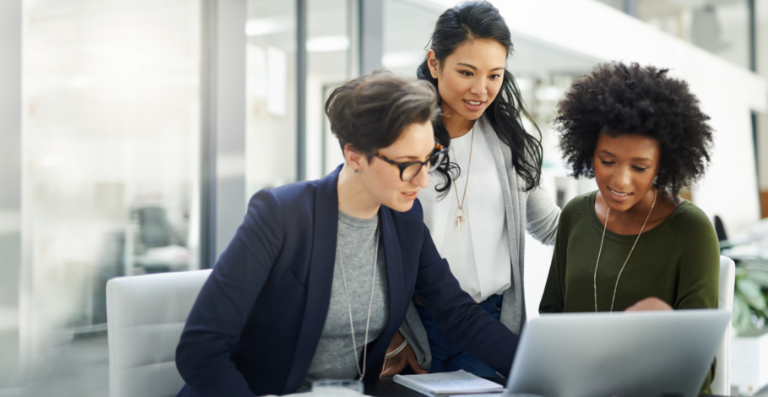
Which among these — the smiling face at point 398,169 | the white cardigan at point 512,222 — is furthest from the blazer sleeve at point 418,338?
the smiling face at point 398,169

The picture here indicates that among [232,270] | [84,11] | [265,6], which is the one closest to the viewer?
[232,270]

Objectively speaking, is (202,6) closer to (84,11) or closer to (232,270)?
(84,11)

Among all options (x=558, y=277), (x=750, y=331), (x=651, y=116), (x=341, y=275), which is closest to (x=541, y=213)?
(x=558, y=277)

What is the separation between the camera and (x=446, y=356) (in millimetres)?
1703

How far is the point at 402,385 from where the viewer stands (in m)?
1.39

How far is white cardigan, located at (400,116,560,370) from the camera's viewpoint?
169cm

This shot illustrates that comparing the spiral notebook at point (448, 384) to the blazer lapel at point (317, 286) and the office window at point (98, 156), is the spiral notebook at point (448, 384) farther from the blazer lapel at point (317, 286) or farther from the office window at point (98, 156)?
the office window at point (98, 156)

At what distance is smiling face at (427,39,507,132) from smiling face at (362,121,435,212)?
36 cm

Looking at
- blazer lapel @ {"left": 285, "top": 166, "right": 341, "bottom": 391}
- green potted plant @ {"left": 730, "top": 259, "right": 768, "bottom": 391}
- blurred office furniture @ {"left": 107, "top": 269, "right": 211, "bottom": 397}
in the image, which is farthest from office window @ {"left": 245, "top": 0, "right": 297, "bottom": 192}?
green potted plant @ {"left": 730, "top": 259, "right": 768, "bottom": 391}

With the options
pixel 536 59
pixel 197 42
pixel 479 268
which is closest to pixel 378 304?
pixel 479 268

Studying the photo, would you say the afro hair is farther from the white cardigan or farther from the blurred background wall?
the white cardigan

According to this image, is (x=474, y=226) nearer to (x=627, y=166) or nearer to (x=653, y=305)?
(x=627, y=166)

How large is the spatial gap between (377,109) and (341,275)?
0.42 m

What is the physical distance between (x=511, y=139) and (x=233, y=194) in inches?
70.3
